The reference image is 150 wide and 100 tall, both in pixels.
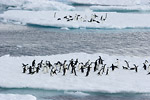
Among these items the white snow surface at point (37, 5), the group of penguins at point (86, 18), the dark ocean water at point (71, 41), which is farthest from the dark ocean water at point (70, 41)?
the white snow surface at point (37, 5)

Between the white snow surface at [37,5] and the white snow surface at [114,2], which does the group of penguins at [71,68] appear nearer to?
the white snow surface at [37,5]

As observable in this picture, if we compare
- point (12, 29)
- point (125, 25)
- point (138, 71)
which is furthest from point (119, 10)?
point (138, 71)

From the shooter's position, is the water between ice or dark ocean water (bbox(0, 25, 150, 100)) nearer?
the water between ice

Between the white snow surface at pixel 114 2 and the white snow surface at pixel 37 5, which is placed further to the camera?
the white snow surface at pixel 114 2

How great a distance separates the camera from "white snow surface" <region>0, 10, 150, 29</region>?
25594 mm

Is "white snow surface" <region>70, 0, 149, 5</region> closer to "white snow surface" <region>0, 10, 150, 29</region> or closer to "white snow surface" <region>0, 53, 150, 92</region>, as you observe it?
"white snow surface" <region>0, 10, 150, 29</region>

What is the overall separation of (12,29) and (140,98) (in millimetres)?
13882

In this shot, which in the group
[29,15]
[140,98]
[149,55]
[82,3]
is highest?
[82,3]

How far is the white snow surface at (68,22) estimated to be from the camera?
84.0ft

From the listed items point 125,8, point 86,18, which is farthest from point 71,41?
point 125,8

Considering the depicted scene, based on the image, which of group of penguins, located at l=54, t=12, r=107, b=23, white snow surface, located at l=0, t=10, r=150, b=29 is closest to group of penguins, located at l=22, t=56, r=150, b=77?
white snow surface, located at l=0, t=10, r=150, b=29

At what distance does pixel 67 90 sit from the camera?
1357cm

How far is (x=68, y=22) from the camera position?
2606 cm

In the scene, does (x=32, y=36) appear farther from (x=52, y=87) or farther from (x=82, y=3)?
(x=82, y=3)
